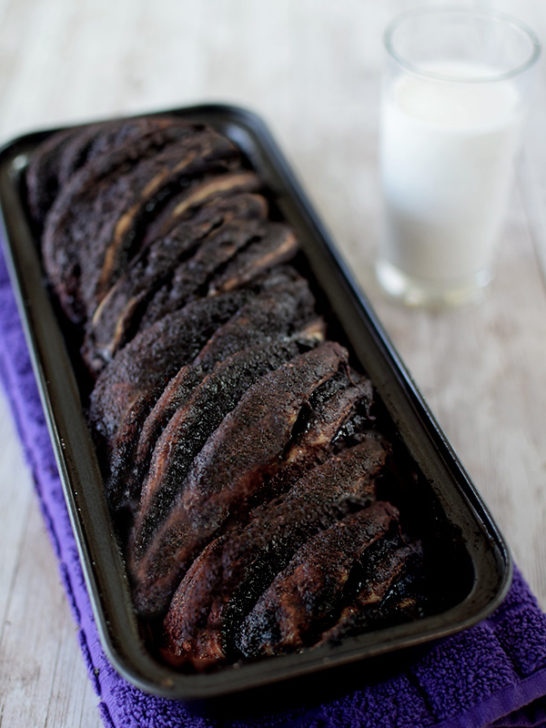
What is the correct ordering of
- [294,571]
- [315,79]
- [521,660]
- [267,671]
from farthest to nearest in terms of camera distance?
[315,79], [521,660], [294,571], [267,671]

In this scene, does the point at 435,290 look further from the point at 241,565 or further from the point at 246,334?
the point at 241,565

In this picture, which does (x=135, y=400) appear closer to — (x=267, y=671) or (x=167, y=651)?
(x=167, y=651)

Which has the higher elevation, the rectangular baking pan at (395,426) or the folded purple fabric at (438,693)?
the rectangular baking pan at (395,426)

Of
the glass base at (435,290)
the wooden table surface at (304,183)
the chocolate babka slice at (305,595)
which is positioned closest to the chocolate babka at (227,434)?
the chocolate babka slice at (305,595)

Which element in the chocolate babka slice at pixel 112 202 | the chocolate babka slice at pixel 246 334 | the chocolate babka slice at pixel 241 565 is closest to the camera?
the chocolate babka slice at pixel 241 565

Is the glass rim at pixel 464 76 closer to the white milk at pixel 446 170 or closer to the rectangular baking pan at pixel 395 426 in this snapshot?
the white milk at pixel 446 170

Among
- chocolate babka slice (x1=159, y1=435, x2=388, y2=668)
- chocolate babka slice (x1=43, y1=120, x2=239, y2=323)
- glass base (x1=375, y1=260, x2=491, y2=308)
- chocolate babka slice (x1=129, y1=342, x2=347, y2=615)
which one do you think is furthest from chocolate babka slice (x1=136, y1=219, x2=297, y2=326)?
glass base (x1=375, y1=260, x2=491, y2=308)

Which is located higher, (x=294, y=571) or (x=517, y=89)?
(x=517, y=89)

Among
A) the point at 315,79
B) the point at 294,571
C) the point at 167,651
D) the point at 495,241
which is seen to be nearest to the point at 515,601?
the point at 294,571
